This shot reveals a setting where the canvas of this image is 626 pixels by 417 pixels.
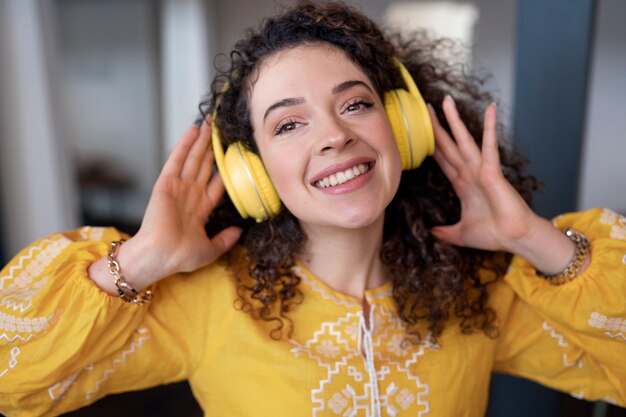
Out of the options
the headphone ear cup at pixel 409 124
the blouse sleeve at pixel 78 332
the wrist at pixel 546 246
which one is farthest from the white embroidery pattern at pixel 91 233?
the wrist at pixel 546 246

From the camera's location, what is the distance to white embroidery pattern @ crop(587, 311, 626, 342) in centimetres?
123

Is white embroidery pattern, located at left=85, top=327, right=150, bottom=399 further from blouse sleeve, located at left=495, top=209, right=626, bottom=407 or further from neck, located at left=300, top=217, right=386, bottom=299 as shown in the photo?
blouse sleeve, located at left=495, top=209, right=626, bottom=407

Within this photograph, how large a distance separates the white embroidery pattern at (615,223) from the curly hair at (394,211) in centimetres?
20

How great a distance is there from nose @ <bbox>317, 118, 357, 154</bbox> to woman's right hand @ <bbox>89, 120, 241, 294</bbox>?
0.99ft

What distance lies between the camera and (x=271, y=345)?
1243 mm

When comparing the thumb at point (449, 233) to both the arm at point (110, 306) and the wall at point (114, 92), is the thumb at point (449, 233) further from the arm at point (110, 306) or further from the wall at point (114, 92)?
the wall at point (114, 92)

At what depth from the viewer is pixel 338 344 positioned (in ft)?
4.22

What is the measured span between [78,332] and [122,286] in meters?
0.11

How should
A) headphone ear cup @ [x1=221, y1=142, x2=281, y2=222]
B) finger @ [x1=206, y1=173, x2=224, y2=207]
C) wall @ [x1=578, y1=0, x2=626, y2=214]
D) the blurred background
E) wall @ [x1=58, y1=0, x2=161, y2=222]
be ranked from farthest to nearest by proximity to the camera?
wall @ [x1=58, y1=0, x2=161, y2=222] → wall @ [x1=578, y1=0, x2=626, y2=214] → the blurred background → finger @ [x1=206, y1=173, x2=224, y2=207] → headphone ear cup @ [x1=221, y1=142, x2=281, y2=222]

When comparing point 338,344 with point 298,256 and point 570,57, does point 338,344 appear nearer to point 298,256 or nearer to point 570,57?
point 298,256

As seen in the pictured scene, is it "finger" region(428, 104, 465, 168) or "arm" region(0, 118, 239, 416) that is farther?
A: "finger" region(428, 104, 465, 168)

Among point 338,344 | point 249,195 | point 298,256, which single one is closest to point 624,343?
point 338,344

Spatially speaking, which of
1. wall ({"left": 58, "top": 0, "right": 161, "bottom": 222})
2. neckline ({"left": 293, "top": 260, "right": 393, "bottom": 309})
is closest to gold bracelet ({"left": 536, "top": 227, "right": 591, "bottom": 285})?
neckline ({"left": 293, "top": 260, "right": 393, "bottom": 309})

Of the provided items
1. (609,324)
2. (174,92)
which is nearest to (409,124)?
(609,324)
